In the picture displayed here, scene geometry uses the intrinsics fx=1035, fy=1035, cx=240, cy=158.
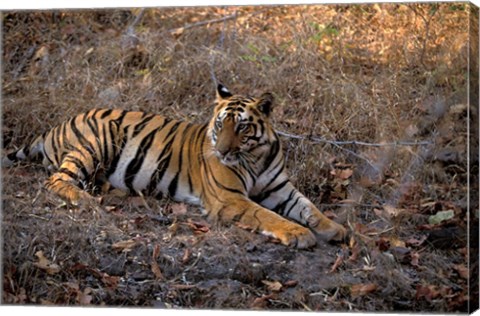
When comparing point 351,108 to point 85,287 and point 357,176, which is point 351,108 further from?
point 85,287

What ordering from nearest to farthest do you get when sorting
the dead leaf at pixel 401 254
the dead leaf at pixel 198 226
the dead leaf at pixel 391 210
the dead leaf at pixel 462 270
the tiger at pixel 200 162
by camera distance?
the dead leaf at pixel 462 270 → the dead leaf at pixel 401 254 → the dead leaf at pixel 391 210 → the dead leaf at pixel 198 226 → the tiger at pixel 200 162

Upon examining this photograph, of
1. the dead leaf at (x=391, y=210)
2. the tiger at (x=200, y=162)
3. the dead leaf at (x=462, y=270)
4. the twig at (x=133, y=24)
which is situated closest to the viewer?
the dead leaf at (x=462, y=270)

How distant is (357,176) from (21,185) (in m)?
1.68

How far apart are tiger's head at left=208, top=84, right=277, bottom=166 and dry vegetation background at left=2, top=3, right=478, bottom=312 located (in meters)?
0.20

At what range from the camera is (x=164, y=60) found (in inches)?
231

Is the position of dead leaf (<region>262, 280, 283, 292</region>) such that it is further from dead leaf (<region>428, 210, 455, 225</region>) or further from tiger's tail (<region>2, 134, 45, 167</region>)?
tiger's tail (<region>2, 134, 45, 167</region>)

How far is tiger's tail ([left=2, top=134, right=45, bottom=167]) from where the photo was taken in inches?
205

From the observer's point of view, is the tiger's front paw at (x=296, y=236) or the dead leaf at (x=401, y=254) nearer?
the dead leaf at (x=401, y=254)

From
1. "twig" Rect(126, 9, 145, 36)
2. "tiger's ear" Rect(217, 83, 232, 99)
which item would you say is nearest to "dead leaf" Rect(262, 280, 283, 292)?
"tiger's ear" Rect(217, 83, 232, 99)

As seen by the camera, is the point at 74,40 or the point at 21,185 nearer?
the point at 21,185

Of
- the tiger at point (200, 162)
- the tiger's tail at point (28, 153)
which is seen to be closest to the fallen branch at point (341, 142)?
the tiger at point (200, 162)

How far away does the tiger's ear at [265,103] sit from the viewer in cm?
516

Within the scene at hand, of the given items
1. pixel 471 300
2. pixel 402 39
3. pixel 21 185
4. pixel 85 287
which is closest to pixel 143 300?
pixel 85 287

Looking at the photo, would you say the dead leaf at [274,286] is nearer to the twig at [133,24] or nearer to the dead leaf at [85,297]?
the dead leaf at [85,297]
